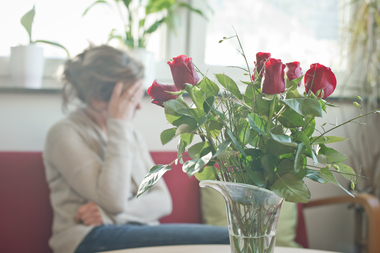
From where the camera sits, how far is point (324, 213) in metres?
2.07

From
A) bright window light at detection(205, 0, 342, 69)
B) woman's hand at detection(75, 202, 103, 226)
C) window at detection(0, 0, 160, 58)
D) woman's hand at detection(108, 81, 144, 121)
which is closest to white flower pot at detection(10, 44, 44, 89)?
window at detection(0, 0, 160, 58)

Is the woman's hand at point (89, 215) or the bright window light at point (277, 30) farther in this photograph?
the bright window light at point (277, 30)

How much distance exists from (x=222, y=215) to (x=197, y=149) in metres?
1.13

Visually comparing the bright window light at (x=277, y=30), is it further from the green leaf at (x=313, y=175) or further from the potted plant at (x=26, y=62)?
the green leaf at (x=313, y=175)

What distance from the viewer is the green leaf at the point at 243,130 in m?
0.47

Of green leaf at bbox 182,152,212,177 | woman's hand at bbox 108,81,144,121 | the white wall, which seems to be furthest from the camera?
the white wall

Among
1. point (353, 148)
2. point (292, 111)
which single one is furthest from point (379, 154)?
point (292, 111)

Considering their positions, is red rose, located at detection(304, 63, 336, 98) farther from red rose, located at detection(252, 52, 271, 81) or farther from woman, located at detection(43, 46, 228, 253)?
woman, located at detection(43, 46, 228, 253)

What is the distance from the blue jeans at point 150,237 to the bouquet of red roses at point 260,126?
0.58 m

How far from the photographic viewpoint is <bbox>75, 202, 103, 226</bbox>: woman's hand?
123 centimetres

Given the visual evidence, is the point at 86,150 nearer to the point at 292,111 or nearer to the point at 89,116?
the point at 89,116

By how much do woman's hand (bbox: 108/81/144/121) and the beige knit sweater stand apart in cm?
5

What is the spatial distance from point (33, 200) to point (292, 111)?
4.01ft

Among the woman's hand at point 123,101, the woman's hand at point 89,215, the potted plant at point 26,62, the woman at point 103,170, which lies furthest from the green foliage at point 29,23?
the woman's hand at point 89,215
